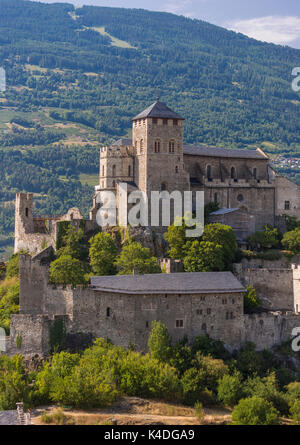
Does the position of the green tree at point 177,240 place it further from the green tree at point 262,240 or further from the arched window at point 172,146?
the green tree at point 262,240

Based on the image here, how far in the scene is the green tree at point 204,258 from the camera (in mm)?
68750

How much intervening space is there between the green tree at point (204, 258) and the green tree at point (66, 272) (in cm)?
969

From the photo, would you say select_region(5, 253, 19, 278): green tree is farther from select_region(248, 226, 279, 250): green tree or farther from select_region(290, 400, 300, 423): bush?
select_region(290, 400, 300, 423): bush

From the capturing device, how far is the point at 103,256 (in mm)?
A: 70062

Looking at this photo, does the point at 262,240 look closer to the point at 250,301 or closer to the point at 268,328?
the point at 250,301

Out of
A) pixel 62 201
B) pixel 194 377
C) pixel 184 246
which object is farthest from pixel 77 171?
pixel 194 377

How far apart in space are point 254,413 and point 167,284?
12203 millimetres

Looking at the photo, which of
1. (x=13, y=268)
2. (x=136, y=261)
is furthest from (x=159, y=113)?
(x=13, y=268)

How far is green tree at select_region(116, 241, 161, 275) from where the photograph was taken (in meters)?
67.5

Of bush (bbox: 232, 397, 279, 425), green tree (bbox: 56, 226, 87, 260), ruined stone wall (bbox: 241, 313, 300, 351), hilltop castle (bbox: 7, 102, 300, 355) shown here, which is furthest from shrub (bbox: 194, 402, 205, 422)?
green tree (bbox: 56, 226, 87, 260)

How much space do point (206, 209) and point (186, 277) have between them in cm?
1816

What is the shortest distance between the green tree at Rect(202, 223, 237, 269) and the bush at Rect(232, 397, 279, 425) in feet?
54.8

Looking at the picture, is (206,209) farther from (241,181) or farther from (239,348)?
(239,348)

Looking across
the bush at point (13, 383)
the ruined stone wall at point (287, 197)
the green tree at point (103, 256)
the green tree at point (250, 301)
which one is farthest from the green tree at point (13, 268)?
the ruined stone wall at point (287, 197)
